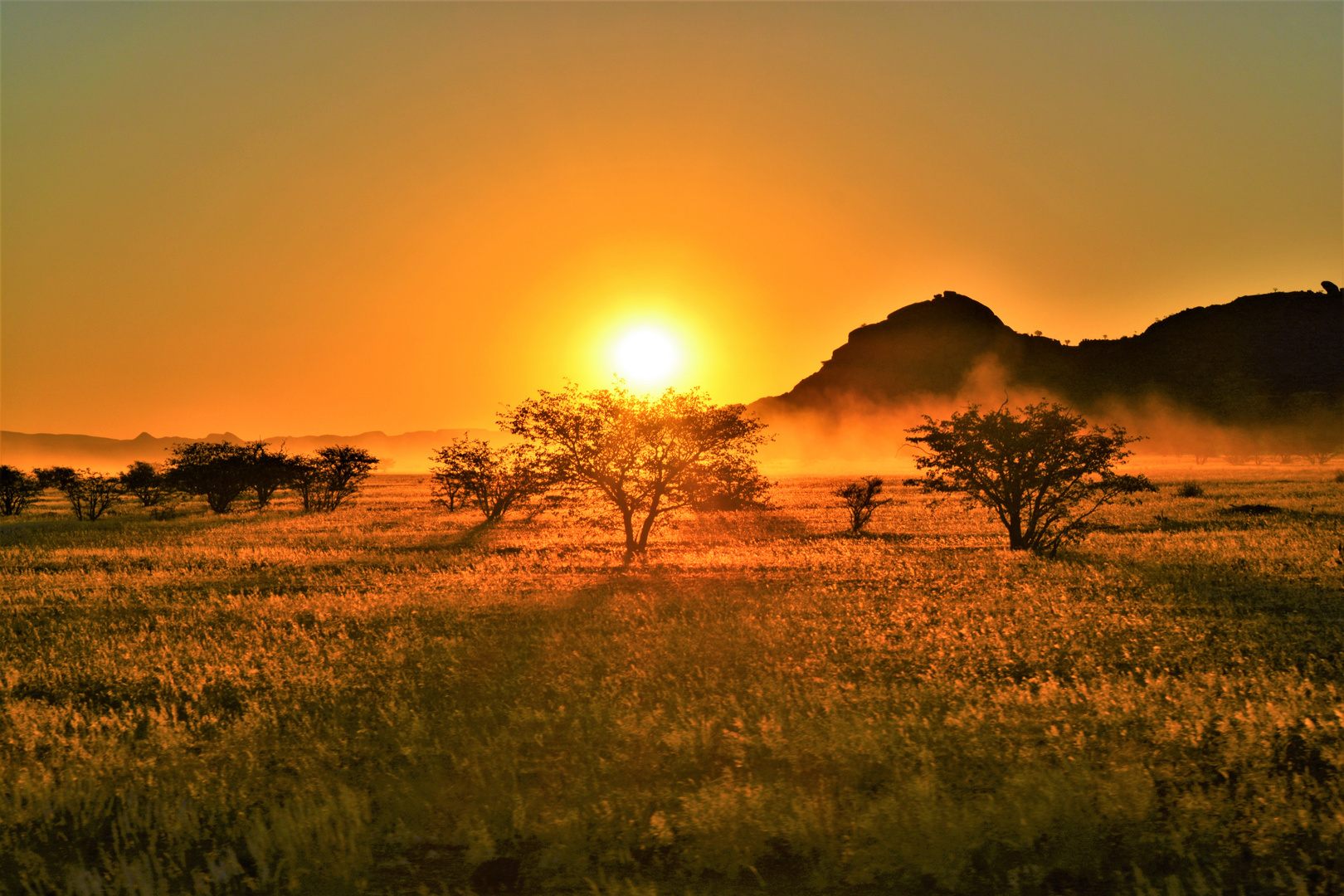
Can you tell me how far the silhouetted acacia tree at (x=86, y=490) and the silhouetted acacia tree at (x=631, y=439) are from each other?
39.1 meters

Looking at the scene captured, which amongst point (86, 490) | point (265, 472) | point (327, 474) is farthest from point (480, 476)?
point (86, 490)

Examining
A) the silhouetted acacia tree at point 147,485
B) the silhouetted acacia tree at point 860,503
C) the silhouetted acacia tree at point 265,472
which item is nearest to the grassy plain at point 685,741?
the silhouetted acacia tree at point 860,503

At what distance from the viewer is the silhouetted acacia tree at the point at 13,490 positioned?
186 feet

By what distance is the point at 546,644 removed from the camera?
12336 mm

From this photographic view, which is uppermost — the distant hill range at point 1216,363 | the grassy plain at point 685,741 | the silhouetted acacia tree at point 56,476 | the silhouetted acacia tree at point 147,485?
the distant hill range at point 1216,363

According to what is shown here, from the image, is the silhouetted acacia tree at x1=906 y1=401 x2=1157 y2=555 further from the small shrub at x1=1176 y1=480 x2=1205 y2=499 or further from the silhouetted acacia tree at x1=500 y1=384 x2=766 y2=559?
the small shrub at x1=1176 y1=480 x2=1205 y2=499

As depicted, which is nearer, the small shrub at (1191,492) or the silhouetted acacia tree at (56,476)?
the small shrub at (1191,492)

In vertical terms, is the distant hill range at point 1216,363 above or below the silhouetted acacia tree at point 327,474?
above

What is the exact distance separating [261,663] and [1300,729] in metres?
13.3

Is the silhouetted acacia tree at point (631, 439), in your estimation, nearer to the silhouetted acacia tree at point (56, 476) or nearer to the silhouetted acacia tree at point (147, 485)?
the silhouetted acacia tree at point (147, 485)

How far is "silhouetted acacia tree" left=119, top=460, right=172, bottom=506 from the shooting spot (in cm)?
5775

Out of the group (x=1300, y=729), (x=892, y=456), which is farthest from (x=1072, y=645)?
(x=892, y=456)

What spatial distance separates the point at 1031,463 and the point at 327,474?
47736 millimetres

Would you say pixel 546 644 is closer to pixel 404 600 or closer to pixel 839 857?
pixel 404 600
